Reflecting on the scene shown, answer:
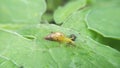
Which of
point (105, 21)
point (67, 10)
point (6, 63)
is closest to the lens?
point (6, 63)

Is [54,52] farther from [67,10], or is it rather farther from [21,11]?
[67,10]

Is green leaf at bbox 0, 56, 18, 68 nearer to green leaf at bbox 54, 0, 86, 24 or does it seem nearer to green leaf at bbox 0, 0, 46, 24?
green leaf at bbox 0, 0, 46, 24

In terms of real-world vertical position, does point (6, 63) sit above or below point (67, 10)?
below

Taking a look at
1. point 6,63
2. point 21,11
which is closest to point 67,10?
point 21,11

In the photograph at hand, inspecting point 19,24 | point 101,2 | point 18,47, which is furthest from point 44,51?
point 101,2

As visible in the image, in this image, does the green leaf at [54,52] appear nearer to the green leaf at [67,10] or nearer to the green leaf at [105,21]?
the green leaf at [105,21]

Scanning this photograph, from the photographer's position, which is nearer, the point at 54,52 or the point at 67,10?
the point at 54,52

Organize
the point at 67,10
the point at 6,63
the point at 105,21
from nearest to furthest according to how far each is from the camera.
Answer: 1. the point at 6,63
2. the point at 105,21
3. the point at 67,10
